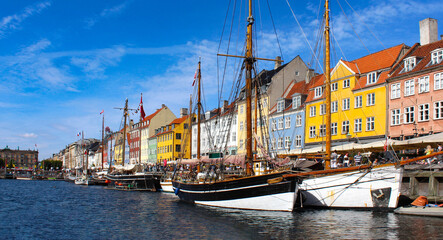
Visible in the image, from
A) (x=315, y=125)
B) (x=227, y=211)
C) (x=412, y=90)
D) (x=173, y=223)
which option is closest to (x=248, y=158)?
(x=227, y=211)

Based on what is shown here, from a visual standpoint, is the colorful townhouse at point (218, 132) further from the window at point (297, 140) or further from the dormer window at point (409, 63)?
the dormer window at point (409, 63)

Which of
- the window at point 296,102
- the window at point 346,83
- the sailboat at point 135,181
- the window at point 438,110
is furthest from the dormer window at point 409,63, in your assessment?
the sailboat at point 135,181

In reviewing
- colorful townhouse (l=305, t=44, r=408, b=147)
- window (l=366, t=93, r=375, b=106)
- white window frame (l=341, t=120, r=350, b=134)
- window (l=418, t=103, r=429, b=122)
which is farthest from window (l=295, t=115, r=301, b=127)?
window (l=418, t=103, r=429, b=122)

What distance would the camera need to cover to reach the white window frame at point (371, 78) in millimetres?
49650

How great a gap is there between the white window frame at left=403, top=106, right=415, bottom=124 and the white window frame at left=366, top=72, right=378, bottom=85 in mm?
6166

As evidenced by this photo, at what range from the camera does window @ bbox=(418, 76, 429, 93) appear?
42906 mm

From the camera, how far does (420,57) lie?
45375 millimetres

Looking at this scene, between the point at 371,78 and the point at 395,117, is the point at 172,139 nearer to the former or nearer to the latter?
the point at 371,78

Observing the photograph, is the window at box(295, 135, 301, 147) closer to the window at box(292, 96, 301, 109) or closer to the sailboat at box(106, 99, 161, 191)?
the window at box(292, 96, 301, 109)

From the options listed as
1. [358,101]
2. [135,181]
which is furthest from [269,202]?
Answer: [135,181]

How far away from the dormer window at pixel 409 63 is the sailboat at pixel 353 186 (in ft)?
65.2

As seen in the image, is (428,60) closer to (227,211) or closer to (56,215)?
(227,211)

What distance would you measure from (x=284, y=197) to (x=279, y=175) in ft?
4.81

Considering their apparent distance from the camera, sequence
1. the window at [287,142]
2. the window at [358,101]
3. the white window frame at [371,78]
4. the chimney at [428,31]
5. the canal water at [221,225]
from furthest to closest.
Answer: the window at [287,142], the window at [358,101], the white window frame at [371,78], the chimney at [428,31], the canal water at [221,225]
